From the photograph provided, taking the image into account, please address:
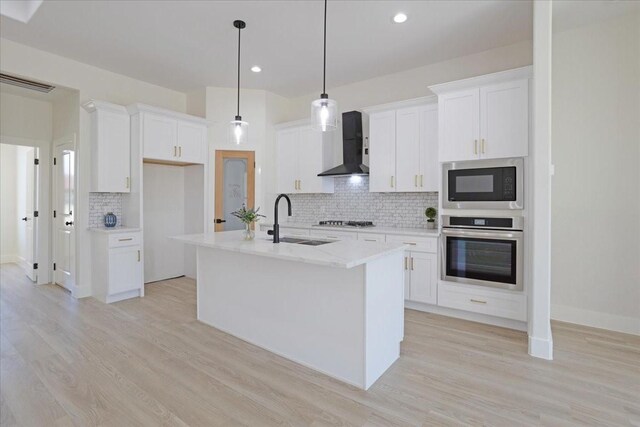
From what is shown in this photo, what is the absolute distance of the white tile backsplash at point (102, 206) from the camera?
4512 millimetres

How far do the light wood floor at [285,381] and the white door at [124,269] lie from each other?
82 cm

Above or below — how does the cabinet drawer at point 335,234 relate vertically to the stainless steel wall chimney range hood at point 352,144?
below

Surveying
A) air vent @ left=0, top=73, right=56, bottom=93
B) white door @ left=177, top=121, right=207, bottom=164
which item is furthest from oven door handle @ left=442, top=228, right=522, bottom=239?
air vent @ left=0, top=73, right=56, bottom=93

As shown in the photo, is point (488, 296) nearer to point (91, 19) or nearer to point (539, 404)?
point (539, 404)

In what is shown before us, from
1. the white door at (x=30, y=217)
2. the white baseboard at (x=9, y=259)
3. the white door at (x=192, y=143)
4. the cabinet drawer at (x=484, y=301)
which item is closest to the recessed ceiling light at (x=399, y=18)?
the cabinet drawer at (x=484, y=301)

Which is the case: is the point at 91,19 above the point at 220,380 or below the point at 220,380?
above

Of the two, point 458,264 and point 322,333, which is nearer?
point 322,333

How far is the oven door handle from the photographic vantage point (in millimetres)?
3242

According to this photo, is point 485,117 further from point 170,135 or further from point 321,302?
point 170,135

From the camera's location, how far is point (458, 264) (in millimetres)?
3566

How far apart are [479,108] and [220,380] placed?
349 centimetres

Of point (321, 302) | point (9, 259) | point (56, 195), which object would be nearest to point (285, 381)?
point (321, 302)

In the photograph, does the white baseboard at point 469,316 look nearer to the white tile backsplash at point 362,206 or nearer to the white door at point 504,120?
the white tile backsplash at point 362,206

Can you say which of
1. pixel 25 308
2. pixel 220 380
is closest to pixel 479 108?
pixel 220 380
